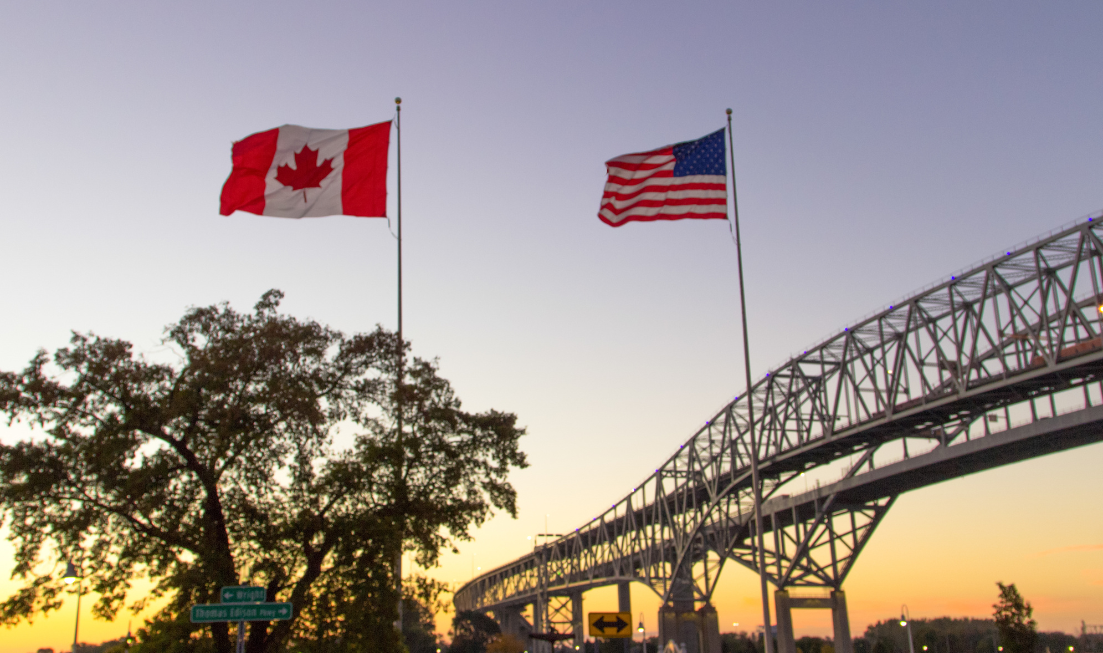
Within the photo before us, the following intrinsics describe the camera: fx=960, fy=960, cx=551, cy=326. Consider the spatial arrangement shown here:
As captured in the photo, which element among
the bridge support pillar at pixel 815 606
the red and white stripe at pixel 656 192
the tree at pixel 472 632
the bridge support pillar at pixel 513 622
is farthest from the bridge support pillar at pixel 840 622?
the bridge support pillar at pixel 513 622

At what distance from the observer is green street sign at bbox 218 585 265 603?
1870 cm

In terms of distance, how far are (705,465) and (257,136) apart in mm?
69603

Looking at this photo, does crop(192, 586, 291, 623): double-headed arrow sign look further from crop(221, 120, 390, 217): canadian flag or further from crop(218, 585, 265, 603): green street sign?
crop(221, 120, 390, 217): canadian flag

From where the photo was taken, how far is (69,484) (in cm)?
2497

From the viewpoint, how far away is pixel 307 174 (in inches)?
1074

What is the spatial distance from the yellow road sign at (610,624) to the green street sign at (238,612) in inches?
303

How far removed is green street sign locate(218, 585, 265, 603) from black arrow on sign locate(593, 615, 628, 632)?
27.6ft

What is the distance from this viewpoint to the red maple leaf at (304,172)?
2716cm

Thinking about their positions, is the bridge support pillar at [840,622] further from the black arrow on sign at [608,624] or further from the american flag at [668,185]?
the black arrow on sign at [608,624]

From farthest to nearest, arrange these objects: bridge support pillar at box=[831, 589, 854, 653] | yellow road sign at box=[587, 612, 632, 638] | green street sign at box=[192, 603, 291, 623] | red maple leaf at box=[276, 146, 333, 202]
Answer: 1. bridge support pillar at box=[831, 589, 854, 653]
2. red maple leaf at box=[276, 146, 333, 202]
3. yellow road sign at box=[587, 612, 632, 638]
4. green street sign at box=[192, 603, 291, 623]

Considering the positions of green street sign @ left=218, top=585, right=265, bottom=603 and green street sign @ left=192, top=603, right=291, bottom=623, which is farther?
green street sign @ left=218, top=585, right=265, bottom=603

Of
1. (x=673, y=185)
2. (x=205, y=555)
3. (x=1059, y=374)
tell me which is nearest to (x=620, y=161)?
(x=673, y=185)

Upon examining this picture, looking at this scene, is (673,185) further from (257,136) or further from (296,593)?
(296,593)

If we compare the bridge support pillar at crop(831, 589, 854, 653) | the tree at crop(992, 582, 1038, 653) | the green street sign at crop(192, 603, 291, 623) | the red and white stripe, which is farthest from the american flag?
the tree at crop(992, 582, 1038, 653)
